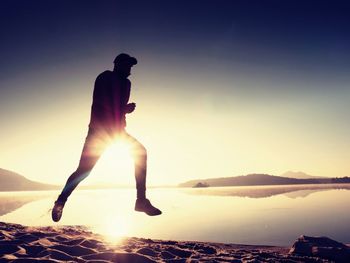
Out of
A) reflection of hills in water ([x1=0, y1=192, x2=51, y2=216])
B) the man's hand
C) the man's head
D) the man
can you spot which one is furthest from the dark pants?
reflection of hills in water ([x1=0, y1=192, x2=51, y2=216])

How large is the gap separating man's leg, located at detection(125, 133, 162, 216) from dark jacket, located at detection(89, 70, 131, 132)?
1.08ft

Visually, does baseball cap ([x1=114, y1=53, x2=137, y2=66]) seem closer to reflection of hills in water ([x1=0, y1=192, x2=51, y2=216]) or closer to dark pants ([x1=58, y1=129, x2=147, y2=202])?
dark pants ([x1=58, y1=129, x2=147, y2=202])

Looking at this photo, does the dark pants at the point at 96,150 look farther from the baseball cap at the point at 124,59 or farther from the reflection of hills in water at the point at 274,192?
the reflection of hills in water at the point at 274,192

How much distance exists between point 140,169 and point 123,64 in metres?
1.94

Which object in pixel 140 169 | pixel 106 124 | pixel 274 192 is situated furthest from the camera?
pixel 274 192

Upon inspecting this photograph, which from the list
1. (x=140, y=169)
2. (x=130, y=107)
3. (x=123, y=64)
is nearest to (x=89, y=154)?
(x=140, y=169)

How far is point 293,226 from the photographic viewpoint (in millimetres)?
25250

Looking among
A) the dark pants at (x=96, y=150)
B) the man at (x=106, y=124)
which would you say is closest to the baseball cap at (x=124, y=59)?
the man at (x=106, y=124)

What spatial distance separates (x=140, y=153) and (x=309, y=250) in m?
7.64

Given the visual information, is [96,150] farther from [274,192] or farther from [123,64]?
[274,192]

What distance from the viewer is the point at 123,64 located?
554 centimetres

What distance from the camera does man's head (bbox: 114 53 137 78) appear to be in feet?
18.2

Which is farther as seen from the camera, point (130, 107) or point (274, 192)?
point (274, 192)

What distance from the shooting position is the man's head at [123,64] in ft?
18.2
